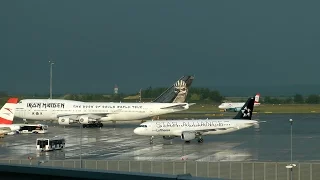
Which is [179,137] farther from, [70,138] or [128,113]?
[128,113]

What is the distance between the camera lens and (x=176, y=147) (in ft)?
192

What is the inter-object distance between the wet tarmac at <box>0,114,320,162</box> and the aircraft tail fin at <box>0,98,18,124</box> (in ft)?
8.40

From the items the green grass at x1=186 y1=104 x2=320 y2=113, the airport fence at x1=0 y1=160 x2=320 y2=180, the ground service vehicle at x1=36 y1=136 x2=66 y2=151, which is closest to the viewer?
the airport fence at x1=0 y1=160 x2=320 y2=180

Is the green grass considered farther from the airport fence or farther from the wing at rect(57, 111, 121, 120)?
the airport fence

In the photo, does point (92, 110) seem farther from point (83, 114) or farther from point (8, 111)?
point (8, 111)

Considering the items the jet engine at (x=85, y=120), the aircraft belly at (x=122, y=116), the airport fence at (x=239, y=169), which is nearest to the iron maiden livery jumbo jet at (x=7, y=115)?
the airport fence at (x=239, y=169)

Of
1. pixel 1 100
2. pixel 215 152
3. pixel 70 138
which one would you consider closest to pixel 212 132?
pixel 215 152

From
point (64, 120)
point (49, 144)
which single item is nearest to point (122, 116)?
point (64, 120)

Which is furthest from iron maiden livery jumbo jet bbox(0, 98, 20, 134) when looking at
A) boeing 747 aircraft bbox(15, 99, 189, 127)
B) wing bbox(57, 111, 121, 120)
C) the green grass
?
the green grass

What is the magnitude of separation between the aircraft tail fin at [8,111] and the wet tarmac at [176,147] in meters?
2.56

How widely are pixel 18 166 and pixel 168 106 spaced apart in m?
79.4

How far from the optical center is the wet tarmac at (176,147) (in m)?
49.4

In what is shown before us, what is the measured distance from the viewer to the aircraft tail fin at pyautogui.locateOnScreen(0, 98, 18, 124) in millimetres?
58125

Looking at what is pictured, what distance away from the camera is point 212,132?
64125 mm
